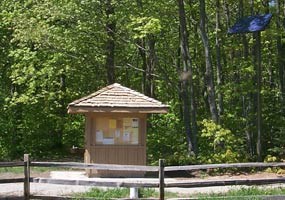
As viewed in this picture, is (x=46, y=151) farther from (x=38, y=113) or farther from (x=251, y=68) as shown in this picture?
(x=251, y=68)

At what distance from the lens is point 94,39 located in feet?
84.4

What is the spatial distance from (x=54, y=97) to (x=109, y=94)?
10199mm

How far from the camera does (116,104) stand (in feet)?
59.0

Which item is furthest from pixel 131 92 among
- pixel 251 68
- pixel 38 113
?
pixel 38 113

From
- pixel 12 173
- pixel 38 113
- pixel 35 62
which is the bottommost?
pixel 12 173

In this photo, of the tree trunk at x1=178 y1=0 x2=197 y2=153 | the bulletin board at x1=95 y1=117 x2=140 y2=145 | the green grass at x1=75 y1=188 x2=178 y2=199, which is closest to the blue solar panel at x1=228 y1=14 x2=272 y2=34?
the tree trunk at x1=178 y1=0 x2=197 y2=153

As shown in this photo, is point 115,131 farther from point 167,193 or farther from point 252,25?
point 252,25

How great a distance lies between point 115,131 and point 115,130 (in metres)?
0.03

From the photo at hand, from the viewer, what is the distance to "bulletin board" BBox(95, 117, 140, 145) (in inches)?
708

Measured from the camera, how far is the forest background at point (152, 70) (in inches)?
858

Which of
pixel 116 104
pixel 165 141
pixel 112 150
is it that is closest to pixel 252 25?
pixel 116 104

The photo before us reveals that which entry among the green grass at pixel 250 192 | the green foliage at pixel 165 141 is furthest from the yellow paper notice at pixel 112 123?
the green foliage at pixel 165 141

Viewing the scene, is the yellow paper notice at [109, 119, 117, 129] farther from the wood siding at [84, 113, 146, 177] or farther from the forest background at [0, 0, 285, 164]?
the forest background at [0, 0, 285, 164]

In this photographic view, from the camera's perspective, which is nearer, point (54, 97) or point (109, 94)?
point (109, 94)
